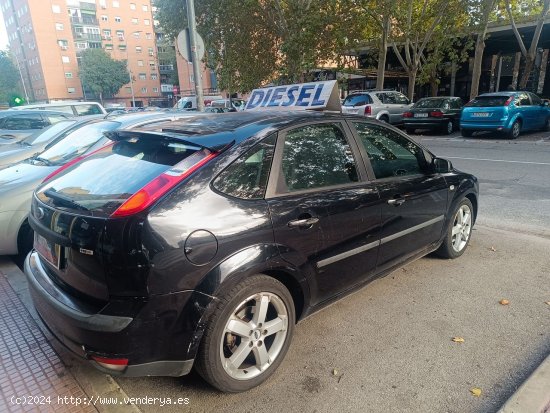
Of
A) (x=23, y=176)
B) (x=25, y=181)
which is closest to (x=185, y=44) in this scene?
(x=23, y=176)

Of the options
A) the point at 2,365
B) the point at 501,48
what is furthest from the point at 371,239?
the point at 501,48

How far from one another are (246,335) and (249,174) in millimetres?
926

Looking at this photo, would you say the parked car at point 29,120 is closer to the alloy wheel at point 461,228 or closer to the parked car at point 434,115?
the alloy wheel at point 461,228

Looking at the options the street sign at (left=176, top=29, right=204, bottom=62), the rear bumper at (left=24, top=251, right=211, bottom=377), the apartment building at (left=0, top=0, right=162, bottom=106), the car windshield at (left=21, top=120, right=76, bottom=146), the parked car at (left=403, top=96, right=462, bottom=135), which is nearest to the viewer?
the rear bumper at (left=24, top=251, right=211, bottom=377)

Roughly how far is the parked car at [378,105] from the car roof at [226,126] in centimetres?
1324

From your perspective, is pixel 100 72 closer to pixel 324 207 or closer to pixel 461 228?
pixel 461 228

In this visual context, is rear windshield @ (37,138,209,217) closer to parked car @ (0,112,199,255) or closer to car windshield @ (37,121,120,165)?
parked car @ (0,112,199,255)

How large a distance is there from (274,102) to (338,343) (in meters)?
3.20

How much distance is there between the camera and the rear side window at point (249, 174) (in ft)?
7.34

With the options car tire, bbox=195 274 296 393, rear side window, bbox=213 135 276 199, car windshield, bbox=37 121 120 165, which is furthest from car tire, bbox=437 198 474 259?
car windshield, bbox=37 121 120 165

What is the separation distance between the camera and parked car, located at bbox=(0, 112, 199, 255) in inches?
155

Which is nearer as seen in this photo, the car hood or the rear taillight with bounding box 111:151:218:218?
the rear taillight with bounding box 111:151:218:218

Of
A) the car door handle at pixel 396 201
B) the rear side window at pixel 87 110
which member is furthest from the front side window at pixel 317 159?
the rear side window at pixel 87 110

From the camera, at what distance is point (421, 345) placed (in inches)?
109
